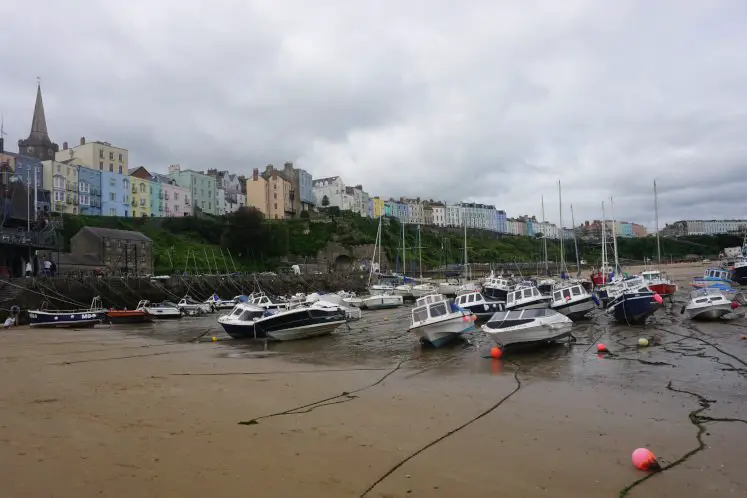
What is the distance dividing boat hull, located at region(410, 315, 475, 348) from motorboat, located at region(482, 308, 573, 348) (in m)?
2.47

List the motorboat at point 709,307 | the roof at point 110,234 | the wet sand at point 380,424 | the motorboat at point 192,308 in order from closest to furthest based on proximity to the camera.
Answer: the wet sand at point 380,424 < the motorboat at point 709,307 < the motorboat at point 192,308 < the roof at point 110,234

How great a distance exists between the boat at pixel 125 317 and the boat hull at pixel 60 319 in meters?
3.55

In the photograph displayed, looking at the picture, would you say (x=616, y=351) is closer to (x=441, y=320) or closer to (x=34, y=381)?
(x=441, y=320)

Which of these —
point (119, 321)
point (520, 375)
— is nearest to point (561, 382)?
point (520, 375)

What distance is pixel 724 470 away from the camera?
7.36 m

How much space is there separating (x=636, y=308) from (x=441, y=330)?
12.2m

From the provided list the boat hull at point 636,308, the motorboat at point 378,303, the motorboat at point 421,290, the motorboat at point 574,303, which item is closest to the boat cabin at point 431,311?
the motorboat at point 574,303

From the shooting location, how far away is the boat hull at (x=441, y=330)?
2145cm

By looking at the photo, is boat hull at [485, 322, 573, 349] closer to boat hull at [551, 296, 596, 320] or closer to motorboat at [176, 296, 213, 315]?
boat hull at [551, 296, 596, 320]

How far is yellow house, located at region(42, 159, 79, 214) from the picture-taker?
80.9 metres

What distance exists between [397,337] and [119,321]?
79.5 ft

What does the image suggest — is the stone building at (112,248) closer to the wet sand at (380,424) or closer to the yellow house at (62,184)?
the yellow house at (62,184)

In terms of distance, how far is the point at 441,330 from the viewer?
21.6 m

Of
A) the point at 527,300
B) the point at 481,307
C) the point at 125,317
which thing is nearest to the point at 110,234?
the point at 125,317
